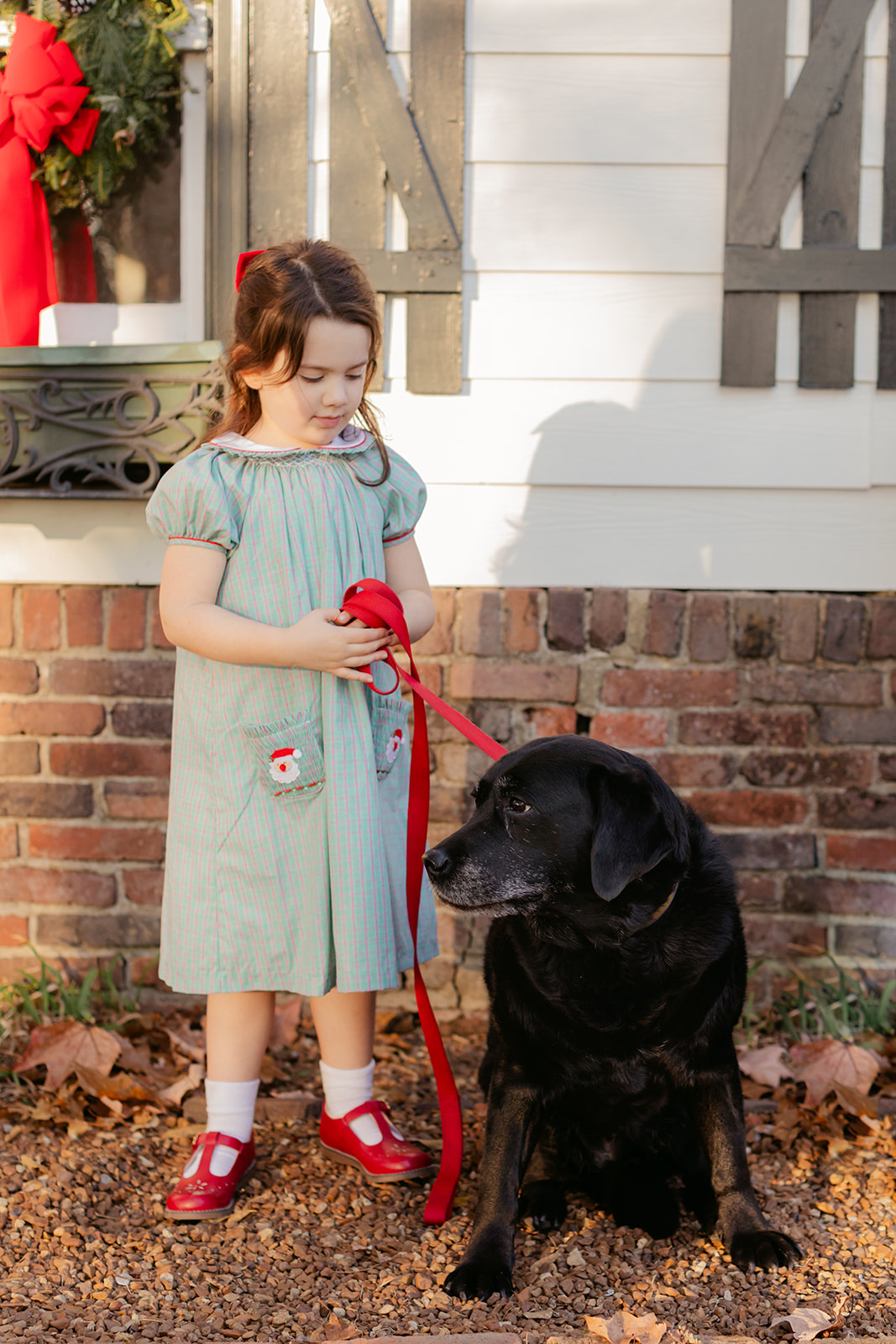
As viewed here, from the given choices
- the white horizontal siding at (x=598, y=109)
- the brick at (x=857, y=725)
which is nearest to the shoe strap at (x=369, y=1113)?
the brick at (x=857, y=725)

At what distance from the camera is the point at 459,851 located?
197 centimetres

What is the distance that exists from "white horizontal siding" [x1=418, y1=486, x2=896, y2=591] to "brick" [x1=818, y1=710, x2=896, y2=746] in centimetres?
35

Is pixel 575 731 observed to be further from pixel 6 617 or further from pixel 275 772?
pixel 6 617

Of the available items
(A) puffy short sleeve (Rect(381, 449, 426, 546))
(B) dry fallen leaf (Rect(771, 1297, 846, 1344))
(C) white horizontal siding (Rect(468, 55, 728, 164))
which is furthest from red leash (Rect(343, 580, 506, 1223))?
(C) white horizontal siding (Rect(468, 55, 728, 164))

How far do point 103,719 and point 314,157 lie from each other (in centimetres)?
168

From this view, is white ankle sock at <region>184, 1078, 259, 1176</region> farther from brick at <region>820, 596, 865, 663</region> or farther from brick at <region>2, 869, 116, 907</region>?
brick at <region>820, 596, 865, 663</region>

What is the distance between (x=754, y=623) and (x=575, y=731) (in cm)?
59

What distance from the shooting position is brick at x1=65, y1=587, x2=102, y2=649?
10.4ft

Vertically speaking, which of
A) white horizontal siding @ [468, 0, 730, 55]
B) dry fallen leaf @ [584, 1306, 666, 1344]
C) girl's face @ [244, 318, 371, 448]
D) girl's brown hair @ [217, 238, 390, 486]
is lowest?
dry fallen leaf @ [584, 1306, 666, 1344]

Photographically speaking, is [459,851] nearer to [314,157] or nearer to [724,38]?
[314,157]

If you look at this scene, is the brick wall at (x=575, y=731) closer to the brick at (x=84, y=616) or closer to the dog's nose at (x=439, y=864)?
the brick at (x=84, y=616)

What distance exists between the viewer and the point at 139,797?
319 centimetres

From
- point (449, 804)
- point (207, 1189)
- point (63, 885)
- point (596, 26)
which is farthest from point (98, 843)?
point (596, 26)

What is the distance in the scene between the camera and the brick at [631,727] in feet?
10.3
